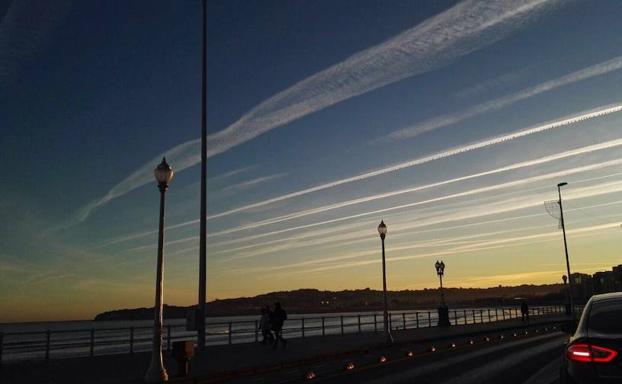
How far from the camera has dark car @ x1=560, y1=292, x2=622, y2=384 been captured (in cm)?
562

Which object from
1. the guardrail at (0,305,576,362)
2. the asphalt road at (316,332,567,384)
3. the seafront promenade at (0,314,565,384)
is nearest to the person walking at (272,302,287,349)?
the guardrail at (0,305,576,362)

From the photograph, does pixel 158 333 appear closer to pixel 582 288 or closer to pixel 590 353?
pixel 590 353

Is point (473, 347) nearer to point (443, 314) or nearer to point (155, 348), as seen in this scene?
point (155, 348)

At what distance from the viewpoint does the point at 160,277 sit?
14.1 metres

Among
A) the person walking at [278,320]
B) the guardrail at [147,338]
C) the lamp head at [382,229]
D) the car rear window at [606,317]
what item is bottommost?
the guardrail at [147,338]

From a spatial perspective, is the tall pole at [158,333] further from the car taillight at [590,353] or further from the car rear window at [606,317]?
the car rear window at [606,317]

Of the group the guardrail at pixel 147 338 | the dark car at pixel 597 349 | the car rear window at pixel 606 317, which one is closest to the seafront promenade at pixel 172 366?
the guardrail at pixel 147 338

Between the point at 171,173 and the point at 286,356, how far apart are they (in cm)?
792

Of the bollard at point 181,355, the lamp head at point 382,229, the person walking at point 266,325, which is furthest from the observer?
the lamp head at point 382,229

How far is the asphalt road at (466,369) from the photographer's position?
12.8 m

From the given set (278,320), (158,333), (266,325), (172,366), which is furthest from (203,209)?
(158,333)

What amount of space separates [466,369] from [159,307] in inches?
326

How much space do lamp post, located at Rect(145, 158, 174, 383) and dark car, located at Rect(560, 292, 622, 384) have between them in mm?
9739

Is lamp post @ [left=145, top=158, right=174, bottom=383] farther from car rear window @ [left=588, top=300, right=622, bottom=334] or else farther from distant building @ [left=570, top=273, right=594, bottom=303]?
distant building @ [left=570, top=273, right=594, bottom=303]
